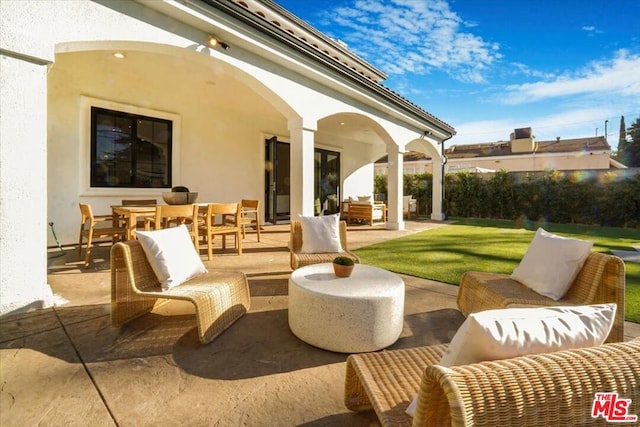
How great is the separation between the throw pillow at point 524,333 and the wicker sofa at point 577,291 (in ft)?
5.13

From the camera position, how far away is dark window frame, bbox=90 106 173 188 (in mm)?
6238

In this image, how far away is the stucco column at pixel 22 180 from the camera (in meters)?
2.70

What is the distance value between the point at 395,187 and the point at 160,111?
6233 millimetres

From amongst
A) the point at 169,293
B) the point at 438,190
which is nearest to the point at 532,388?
the point at 169,293

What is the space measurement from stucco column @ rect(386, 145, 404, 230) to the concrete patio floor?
5861 mm

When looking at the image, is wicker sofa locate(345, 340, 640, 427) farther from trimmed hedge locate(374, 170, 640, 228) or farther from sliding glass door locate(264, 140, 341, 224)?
trimmed hedge locate(374, 170, 640, 228)

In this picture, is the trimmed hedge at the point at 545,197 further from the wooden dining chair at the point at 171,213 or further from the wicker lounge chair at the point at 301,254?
the wooden dining chair at the point at 171,213

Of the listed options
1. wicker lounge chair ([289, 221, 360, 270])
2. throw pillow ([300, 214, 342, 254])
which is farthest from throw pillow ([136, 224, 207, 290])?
throw pillow ([300, 214, 342, 254])

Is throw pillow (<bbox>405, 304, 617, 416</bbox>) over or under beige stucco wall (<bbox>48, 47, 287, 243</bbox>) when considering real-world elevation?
under

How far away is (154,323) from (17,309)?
1196mm

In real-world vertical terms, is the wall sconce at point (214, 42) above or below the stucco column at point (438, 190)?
above

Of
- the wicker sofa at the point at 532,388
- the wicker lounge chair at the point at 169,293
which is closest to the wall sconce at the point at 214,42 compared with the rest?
the wicker lounge chair at the point at 169,293

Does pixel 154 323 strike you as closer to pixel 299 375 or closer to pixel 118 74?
A: pixel 299 375

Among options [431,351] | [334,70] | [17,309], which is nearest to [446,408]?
[431,351]
